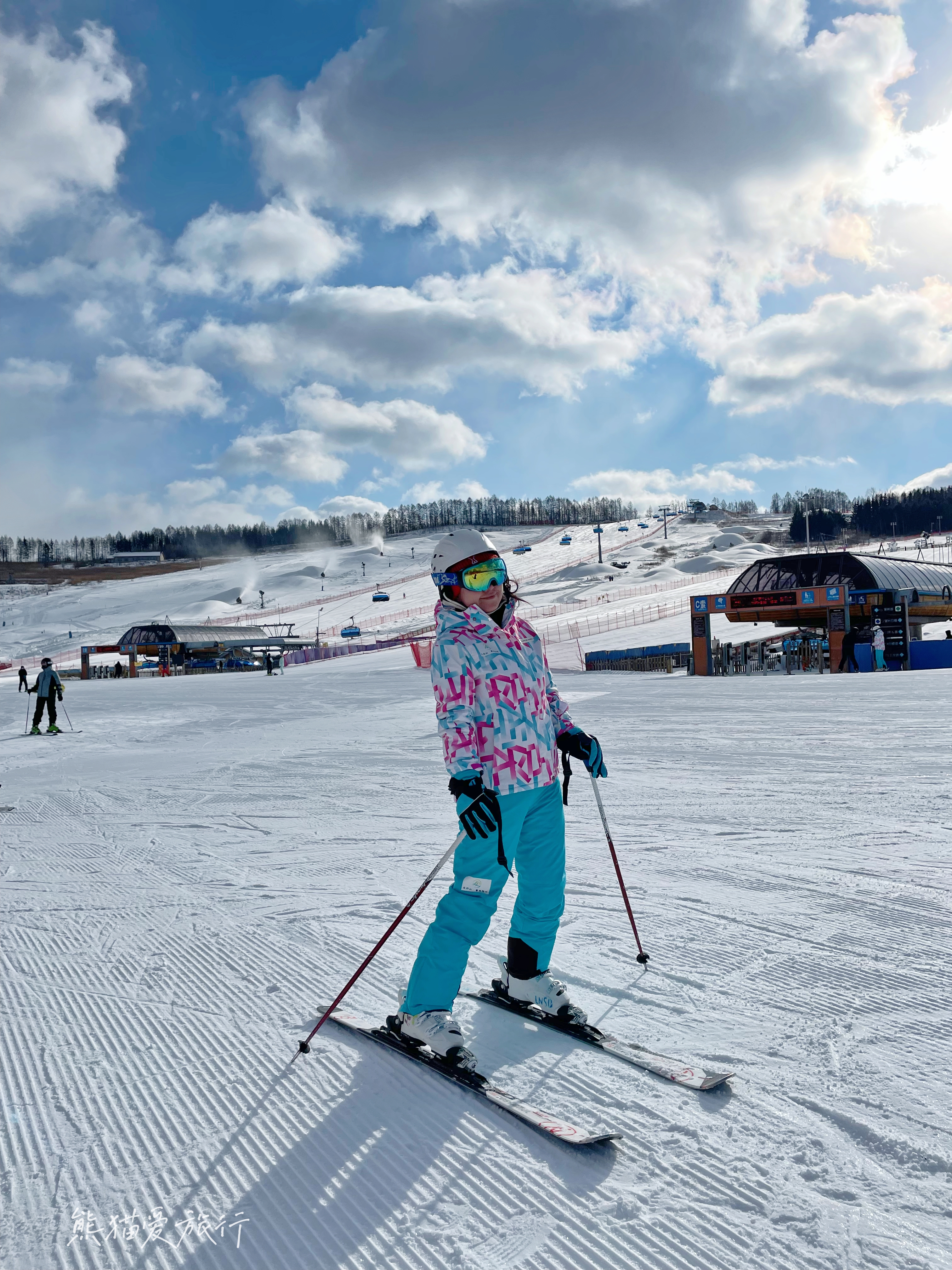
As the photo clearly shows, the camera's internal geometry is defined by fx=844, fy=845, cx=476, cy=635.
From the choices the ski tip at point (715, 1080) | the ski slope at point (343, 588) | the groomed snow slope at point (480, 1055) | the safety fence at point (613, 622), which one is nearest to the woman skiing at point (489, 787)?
the groomed snow slope at point (480, 1055)

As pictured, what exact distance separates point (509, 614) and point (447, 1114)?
1.37 m

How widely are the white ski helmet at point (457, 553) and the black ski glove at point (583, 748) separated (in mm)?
613

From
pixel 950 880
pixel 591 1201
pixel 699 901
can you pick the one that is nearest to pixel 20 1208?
pixel 591 1201

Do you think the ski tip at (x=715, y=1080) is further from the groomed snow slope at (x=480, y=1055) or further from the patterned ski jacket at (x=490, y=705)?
the patterned ski jacket at (x=490, y=705)

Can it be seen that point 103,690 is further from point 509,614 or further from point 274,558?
point 274,558

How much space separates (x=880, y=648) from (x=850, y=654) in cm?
76

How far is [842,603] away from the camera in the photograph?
24953mm

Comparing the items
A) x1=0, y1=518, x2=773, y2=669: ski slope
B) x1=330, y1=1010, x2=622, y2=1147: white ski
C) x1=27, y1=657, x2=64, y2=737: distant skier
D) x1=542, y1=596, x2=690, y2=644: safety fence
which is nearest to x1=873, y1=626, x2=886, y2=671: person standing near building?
x1=542, y1=596, x2=690, y2=644: safety fence

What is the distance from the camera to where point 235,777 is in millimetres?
8414

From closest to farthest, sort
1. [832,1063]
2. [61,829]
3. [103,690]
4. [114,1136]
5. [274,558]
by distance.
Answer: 1. [114,1136]
2. [832,1063]
3. [61,829]
4. [103,690]
5. [274,558]

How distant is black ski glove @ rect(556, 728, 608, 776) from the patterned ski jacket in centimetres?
12

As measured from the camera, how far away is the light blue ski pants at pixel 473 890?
241cm

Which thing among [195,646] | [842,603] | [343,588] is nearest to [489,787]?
[842,603]

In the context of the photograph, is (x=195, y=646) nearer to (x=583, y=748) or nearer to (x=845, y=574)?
(x=845, y=574)
